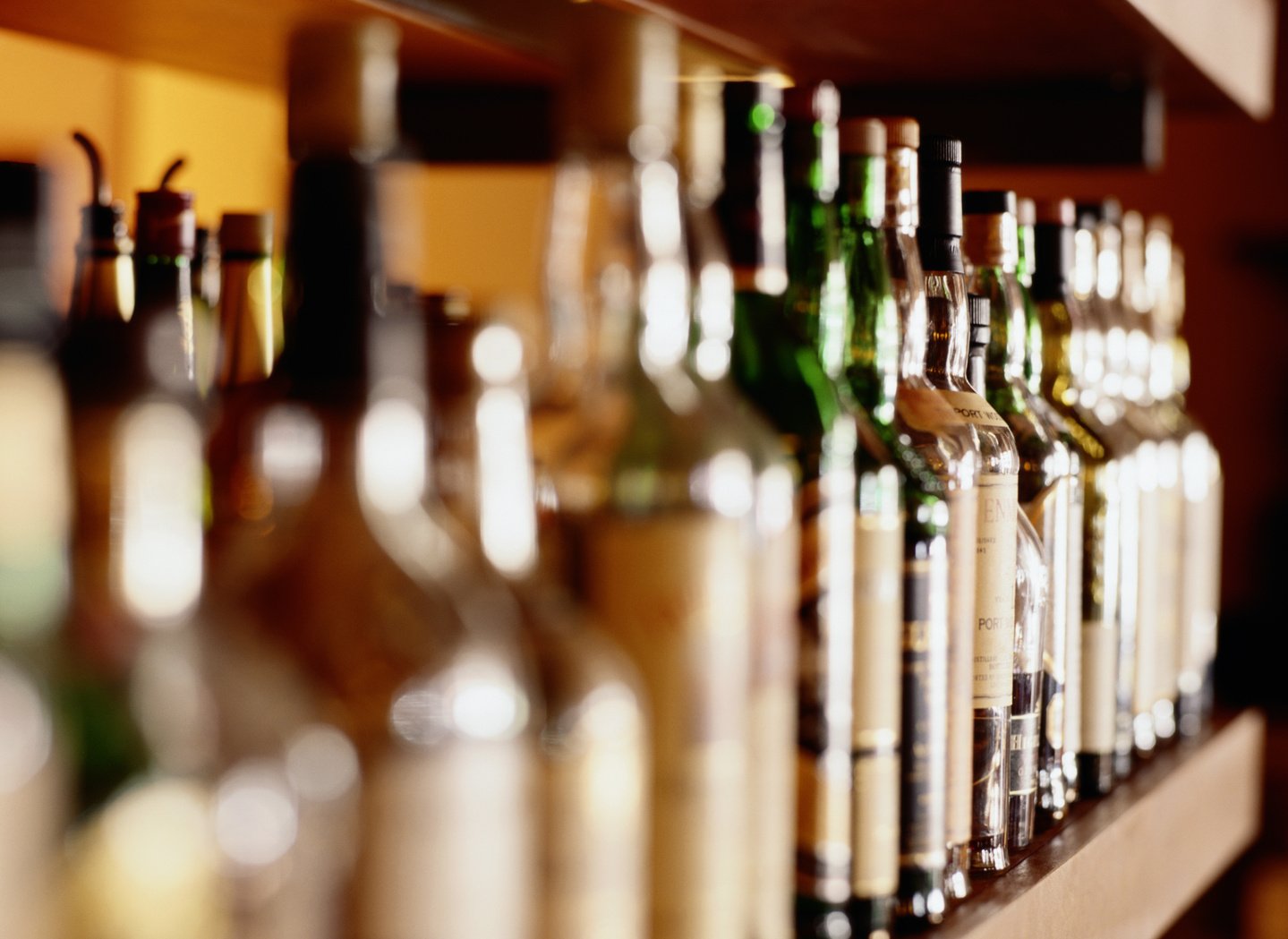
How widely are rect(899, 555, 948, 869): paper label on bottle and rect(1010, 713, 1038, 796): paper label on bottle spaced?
17 cm

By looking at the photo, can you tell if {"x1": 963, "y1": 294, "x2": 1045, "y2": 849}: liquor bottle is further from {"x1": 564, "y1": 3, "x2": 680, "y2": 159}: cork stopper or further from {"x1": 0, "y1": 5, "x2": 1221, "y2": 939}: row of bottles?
{"x1": 564, "y1": 3, "x2": 680, "y2": 159}: cork stopper

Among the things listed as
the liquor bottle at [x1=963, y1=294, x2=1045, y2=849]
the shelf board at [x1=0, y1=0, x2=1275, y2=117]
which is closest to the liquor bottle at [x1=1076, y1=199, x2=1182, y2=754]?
the shelf board at [x1=0, y1=0, x2=1275, y2=117]

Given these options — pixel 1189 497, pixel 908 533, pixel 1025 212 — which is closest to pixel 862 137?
pixel 908 533

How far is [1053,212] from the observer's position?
3.15ft

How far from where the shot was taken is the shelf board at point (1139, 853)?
71cm

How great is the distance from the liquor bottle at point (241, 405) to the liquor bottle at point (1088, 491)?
0.45 metres

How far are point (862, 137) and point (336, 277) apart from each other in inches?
11.5

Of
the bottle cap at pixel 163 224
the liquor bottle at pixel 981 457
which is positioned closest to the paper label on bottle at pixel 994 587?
the liquor bottle at pixel 981 457

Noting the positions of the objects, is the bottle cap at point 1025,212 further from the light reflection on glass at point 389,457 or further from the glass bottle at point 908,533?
the light reflection on glass at point 389,457

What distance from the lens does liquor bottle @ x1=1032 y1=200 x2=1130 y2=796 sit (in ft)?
3.08

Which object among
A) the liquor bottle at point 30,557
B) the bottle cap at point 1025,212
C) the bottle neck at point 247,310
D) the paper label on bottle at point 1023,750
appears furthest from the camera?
the bottle cap at point 1025,212

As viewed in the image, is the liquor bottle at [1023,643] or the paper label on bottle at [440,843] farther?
the liquor bottle at [1023,643]

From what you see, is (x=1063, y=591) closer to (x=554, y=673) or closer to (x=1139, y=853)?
(x=1139, y=853)

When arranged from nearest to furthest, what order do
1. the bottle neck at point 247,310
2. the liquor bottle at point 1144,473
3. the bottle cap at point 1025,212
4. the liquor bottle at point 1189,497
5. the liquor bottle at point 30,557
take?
the liquor bottle at point 30,557
the bottle neck at point 247,310
the bottle cap at point 1025,212
the liquor bottle at point 1144,473
the liquor bottle at point 1189,497
